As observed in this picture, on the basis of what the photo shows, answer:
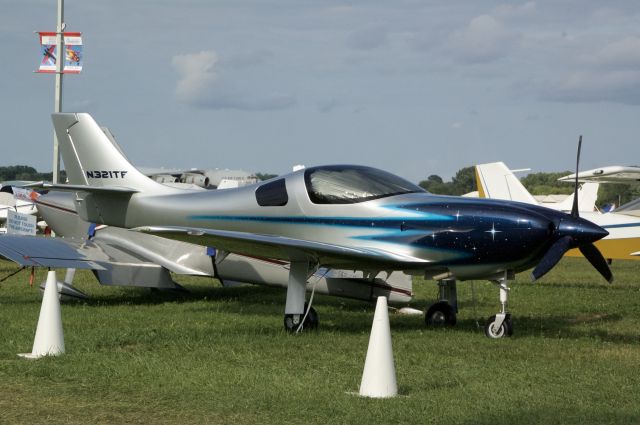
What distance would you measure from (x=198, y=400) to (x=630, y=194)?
100628 mm

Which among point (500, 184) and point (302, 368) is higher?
point (500, 184)

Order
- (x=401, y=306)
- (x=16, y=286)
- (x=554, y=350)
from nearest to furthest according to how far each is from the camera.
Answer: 1. (x=554, y=350)
2. (x=401, y=306)
3. (x=16, y=286)

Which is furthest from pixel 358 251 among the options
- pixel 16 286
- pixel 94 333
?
pixel 16 286

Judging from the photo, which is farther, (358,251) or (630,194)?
(630,194)

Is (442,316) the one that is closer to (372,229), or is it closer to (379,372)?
(372,229)

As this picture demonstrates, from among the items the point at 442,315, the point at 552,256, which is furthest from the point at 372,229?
the point at 552,256

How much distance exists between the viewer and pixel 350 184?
1058 cm

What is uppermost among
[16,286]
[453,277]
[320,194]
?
[320,194]

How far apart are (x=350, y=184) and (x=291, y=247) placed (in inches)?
46.6

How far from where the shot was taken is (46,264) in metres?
12.4

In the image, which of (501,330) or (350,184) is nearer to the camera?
(501,330)

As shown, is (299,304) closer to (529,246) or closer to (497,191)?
(529,246)

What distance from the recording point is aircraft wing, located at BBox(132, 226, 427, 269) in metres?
9.75

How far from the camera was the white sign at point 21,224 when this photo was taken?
50.2 feet
